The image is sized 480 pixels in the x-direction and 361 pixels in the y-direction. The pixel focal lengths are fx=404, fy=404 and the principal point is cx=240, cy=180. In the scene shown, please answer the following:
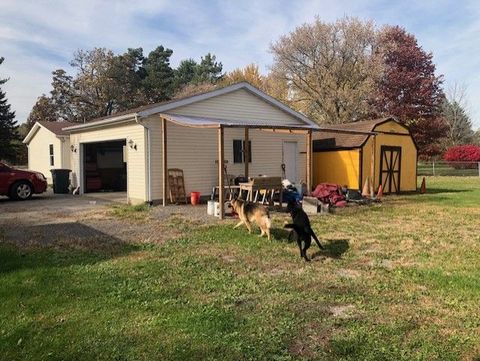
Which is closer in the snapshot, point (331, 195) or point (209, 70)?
point (331, 195)

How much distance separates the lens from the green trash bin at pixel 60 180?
17375mm

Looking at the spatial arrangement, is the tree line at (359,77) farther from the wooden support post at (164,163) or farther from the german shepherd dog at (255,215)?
the german shepherd dog at (255,215)

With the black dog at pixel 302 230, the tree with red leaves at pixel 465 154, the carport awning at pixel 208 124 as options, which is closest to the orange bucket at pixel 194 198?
the carport awning at pixel 208 124

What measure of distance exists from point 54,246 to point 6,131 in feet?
105

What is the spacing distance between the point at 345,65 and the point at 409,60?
18.1 feet

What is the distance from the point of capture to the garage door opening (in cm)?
1777

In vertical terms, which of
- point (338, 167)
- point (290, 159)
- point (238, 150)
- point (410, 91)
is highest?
point (410, 91)

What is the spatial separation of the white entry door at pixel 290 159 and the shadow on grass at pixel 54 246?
9583 millimetres

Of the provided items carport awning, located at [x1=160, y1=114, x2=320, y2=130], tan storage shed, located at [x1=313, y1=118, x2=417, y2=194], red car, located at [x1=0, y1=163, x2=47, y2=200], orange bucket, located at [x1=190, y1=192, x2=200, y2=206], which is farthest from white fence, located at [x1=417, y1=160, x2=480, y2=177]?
red car, located at [x1=0, y1=163, x2=47, y2=200]

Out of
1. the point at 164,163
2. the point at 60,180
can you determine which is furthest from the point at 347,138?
the point at 60,180

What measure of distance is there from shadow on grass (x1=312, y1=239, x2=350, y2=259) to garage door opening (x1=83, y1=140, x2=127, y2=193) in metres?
12.3

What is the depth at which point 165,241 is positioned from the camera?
24.3 feet

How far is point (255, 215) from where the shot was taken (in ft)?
25.6

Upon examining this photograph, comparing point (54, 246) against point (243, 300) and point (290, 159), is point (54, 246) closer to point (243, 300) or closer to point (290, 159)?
point (243, 300)
